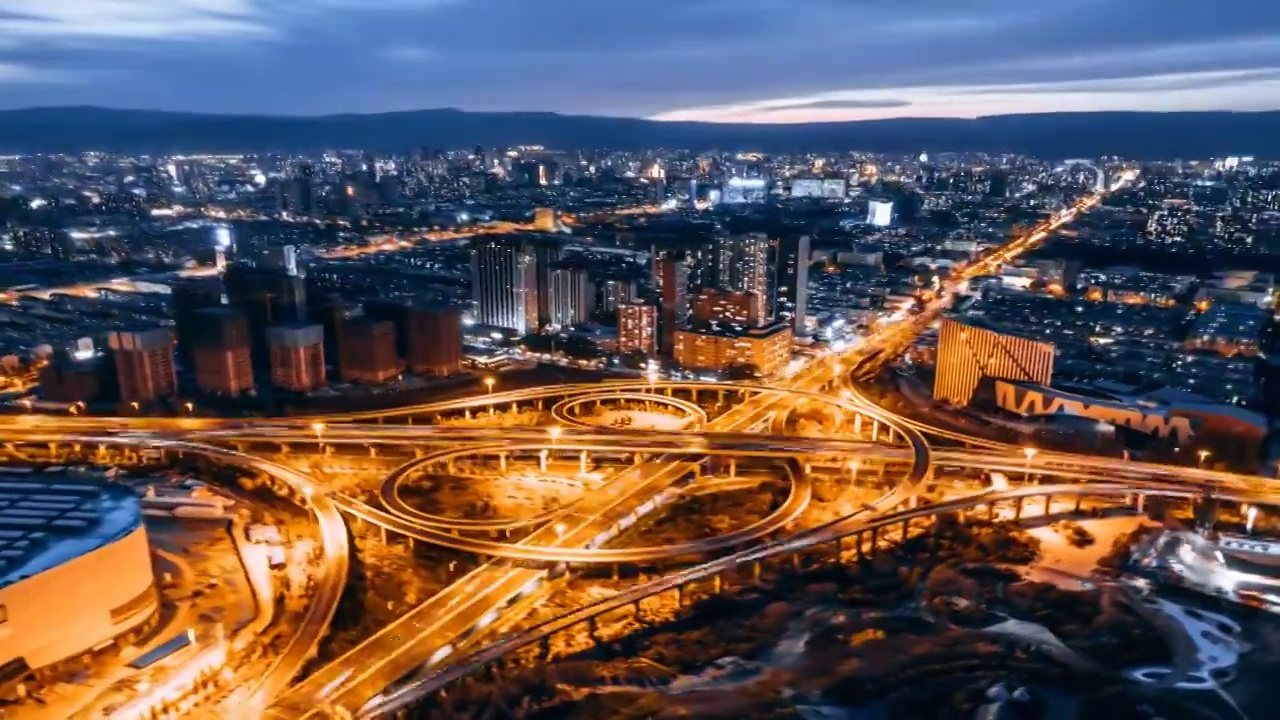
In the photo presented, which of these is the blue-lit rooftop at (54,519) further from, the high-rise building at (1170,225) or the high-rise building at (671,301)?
the high-rise building at (1170,225)

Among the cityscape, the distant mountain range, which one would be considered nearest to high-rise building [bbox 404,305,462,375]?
the cityscape

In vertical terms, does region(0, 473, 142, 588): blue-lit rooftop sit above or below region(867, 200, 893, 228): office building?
below

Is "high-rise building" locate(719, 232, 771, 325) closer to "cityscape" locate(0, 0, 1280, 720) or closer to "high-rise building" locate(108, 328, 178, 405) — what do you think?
"cityscape" locate(0, 0, 1280, 720)

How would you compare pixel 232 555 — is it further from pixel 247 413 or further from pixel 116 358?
pixel 116 358

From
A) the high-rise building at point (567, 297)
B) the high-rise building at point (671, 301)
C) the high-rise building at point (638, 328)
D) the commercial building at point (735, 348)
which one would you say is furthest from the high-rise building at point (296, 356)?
the commercial building at point (735, 348)

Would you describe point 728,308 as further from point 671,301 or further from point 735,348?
point 735,348

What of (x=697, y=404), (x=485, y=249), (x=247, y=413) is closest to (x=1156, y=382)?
(x=697, y=404)
